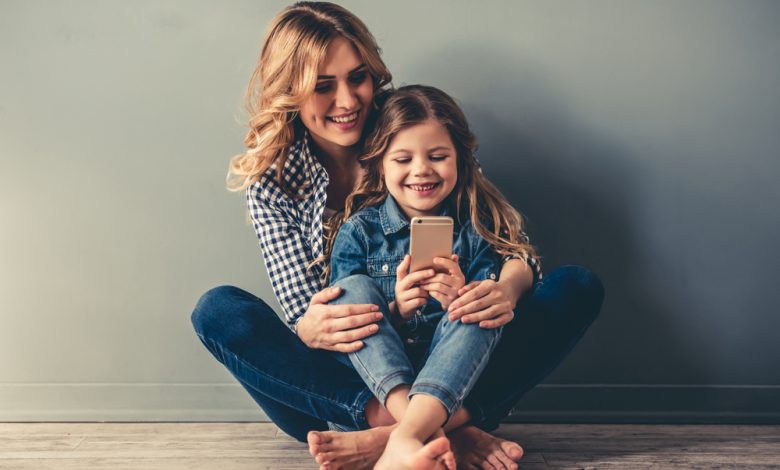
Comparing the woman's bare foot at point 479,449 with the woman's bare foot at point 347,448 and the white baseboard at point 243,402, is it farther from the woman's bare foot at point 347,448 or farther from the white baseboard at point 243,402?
the white baseboard at point 243,402

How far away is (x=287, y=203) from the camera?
5.66ft

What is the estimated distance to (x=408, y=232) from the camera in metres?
1.68

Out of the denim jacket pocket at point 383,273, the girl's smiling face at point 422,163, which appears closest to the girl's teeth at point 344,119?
the girl's smiling face at point 422,163

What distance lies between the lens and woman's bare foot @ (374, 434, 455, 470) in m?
1.22

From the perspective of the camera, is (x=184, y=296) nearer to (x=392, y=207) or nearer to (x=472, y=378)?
(x=392, y=207)

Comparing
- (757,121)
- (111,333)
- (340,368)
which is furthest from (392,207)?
(757,121)

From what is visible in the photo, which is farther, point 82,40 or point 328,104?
point 82,40

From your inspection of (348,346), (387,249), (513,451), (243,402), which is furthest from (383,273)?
(243,402)

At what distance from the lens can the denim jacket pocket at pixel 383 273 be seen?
5.44 ft

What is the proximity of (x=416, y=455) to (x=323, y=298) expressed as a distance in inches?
16.4

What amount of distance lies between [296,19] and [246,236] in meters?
0.62

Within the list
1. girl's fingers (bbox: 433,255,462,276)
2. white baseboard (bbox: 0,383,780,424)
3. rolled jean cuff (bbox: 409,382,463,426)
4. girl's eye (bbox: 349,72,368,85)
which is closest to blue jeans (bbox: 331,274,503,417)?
rolled jean cuff (bbox: 409,382,463,426)

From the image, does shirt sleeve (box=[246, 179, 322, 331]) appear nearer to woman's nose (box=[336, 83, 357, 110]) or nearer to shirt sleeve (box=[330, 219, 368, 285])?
shirt sleeve (box=[330, 219, 368, 285])

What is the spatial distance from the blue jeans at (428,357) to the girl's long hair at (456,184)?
27cm
